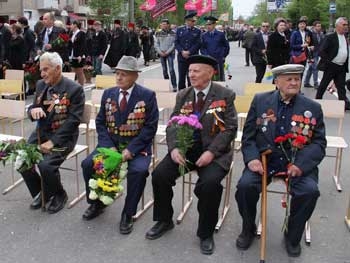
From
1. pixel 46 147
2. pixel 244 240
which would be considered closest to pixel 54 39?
pixel 46 147

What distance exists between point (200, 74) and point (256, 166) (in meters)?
0.94

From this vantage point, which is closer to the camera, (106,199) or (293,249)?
(293,249)

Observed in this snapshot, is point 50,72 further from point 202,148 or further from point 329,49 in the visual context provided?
point 329,49

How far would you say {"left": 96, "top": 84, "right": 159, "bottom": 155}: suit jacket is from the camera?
14.9 feet

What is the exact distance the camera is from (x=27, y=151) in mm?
4355

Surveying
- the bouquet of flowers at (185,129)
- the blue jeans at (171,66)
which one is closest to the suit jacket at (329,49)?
the blue jeans at (171,66)

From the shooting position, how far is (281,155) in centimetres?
409

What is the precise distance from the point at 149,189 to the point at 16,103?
177 centimetres

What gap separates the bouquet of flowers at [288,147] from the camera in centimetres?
381

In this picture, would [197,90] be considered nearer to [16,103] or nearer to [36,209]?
[36,209]

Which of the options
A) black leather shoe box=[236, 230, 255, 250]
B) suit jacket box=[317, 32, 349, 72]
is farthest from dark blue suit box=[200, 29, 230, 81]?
black leather shoe box=[236, 230, 255, 250]

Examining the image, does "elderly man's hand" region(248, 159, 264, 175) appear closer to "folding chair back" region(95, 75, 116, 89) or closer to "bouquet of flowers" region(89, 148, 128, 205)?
"bouquet of flowers" region(89, 148, 128, 205)

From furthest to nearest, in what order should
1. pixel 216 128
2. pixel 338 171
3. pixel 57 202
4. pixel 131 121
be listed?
1. pixel 338 171
2. pixel 57 202
3. pixel 131 121
4. pixel 216 128

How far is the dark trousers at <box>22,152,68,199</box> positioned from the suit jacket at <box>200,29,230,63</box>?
6902mm
